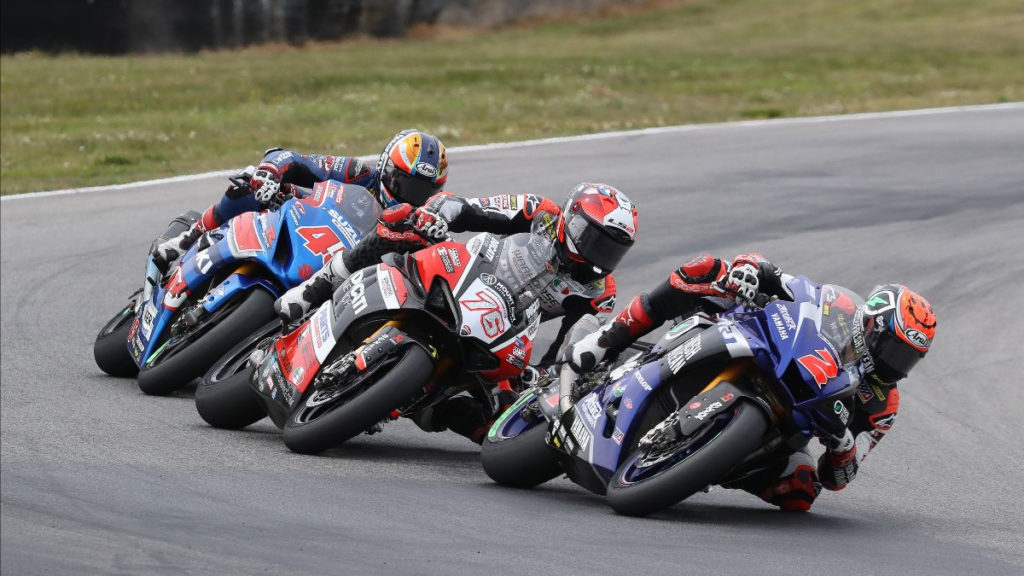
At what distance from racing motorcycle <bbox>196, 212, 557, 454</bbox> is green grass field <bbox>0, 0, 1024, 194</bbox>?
360 inches

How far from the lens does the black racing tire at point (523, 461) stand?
672 centimetres

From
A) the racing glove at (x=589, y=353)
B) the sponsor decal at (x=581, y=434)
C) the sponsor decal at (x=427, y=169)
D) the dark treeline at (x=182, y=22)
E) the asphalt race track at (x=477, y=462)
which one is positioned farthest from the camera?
the dark treeline at (x=182, y=22)

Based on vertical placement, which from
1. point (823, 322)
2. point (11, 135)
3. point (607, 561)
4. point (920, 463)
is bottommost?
point (11, 135)

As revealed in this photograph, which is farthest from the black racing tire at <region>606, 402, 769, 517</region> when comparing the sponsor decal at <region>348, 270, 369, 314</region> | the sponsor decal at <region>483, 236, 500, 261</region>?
the sponsor decal at <region>348, 270, 369, 314</region>

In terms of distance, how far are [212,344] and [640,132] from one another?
12024 mm

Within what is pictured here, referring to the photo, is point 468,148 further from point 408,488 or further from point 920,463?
point 408,488

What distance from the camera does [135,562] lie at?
4508 millimetres

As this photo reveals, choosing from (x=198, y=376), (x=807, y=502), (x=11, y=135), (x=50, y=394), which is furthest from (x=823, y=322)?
(x=11, y=135)

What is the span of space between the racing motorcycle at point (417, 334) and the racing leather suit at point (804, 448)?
0.59 metres

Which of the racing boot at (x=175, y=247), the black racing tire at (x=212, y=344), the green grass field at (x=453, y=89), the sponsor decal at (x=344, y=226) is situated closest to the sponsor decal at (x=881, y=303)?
the sponsor decal at (x=344, y=226)

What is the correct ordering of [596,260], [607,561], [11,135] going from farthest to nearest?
[11,135]
[596,260]
[607,561]

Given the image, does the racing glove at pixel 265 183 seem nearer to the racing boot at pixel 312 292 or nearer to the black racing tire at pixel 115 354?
the racing boot at pixel 312 292

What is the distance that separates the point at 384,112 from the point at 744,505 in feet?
50.7

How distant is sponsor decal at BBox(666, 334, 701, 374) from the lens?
6.20 meters
